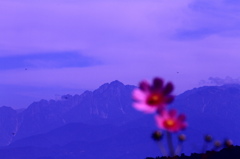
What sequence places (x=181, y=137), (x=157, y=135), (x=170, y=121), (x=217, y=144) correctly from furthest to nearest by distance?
(x=217, y=144) < (x=181, y=137) < (x=157, y=135) < (x=170, y=121)

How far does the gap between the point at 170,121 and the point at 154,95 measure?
5.2 inches

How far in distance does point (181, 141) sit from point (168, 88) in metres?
0.39

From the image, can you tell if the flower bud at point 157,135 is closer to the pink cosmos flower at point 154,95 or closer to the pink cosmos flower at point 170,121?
the pink cosmos flower at point 170,121

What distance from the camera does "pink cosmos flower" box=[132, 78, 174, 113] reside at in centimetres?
219

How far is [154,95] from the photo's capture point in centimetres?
223

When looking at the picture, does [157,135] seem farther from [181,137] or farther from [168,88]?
[168,88]

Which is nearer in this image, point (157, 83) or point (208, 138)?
point (157, 83)

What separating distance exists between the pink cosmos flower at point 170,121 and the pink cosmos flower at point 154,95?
43 millimetres

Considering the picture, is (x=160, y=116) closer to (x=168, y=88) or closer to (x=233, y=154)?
(x=168, y=88)

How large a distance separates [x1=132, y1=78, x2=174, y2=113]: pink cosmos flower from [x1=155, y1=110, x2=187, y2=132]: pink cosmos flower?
4 centimetres

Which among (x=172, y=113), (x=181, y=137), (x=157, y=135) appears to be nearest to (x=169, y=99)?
(x=172, y=113)

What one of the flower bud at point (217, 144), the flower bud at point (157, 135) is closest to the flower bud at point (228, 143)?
the flower bud at point (217, 144)

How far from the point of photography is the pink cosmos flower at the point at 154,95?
219 cm

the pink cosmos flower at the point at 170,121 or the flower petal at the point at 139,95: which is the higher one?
the flower petal at the point at 139,95
